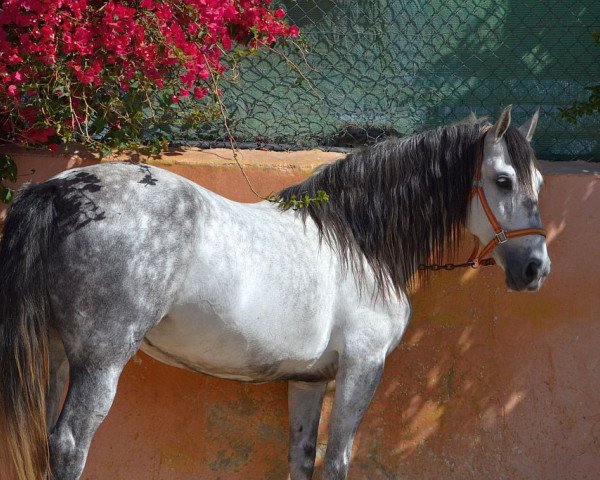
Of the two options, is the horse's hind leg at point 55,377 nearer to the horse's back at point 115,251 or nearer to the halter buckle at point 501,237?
the horse's back at point 115,251

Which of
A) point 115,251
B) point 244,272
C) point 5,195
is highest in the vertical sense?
point 115,251

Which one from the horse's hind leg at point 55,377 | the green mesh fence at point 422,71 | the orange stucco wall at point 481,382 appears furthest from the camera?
the green mesh fence at point 422,71

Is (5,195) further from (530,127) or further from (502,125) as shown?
(530,127)

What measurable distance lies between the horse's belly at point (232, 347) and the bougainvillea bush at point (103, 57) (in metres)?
0.89

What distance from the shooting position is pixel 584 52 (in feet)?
16.7

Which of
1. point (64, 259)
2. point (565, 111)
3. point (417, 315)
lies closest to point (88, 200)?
point (64, 259)

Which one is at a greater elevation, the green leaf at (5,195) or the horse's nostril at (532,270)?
the horse's nostril at (532,270)

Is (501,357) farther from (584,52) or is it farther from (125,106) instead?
(125,106)

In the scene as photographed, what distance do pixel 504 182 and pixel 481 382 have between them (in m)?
1.22

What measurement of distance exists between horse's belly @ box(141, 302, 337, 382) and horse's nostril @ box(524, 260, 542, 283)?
0.88 m

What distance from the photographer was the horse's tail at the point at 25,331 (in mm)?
3020

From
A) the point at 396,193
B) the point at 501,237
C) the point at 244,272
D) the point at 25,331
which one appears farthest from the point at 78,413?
the point at 501,237

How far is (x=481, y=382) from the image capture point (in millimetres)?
4551

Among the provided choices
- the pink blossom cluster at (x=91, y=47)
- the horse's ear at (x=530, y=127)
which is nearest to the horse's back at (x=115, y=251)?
the pink blossom cluster at (x=91, y=47)
